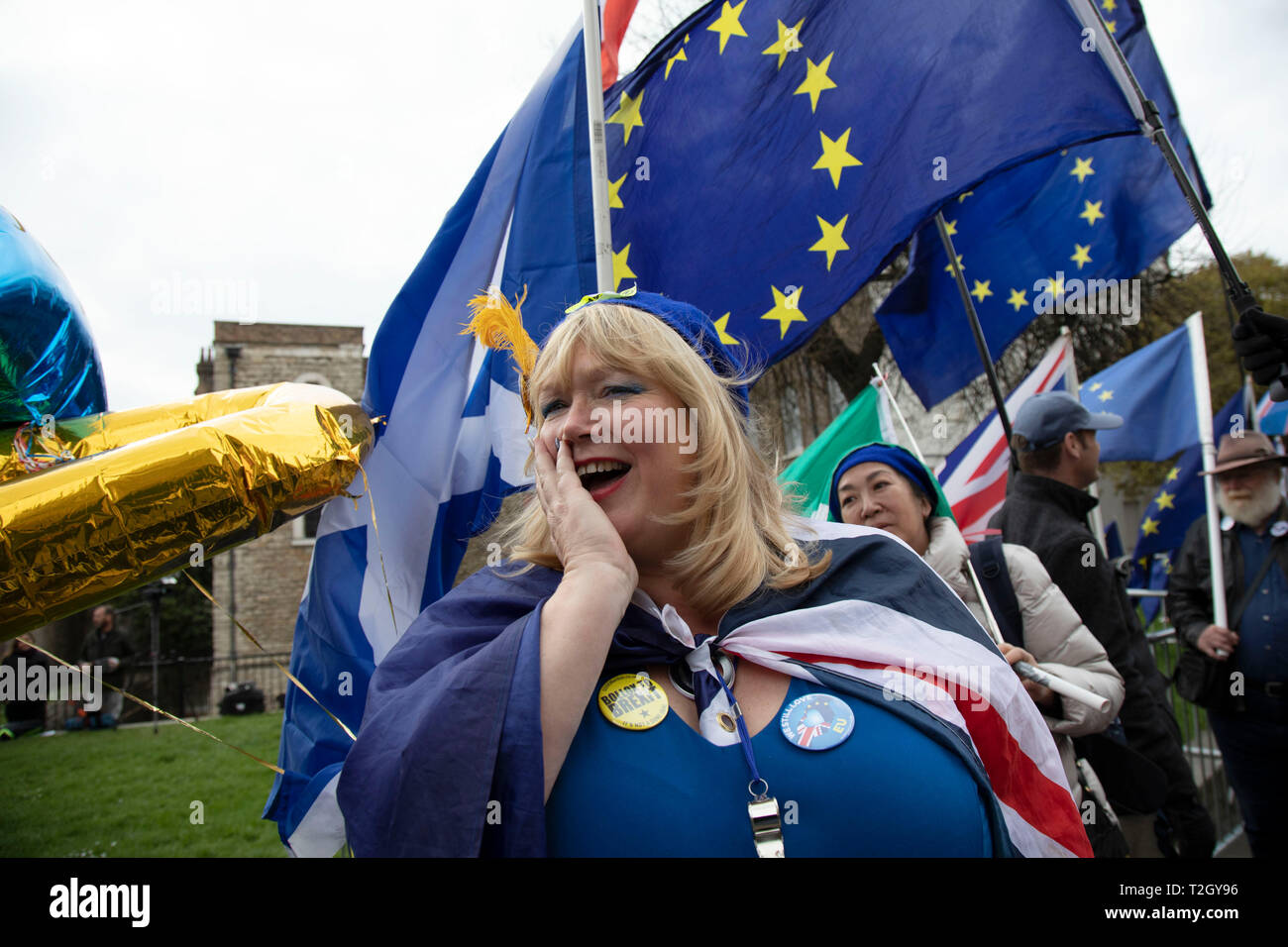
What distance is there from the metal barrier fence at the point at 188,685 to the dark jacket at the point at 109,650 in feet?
6.21

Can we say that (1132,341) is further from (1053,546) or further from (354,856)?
(354,856)

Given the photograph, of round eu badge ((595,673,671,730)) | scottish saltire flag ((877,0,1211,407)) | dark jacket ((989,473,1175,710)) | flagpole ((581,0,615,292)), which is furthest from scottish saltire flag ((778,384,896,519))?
round eu badge ((595,673,671,730))

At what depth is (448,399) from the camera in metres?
3.26

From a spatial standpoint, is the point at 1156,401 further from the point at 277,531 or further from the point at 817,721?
the point at 277,531

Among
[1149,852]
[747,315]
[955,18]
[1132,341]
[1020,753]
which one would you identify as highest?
[1132,341]

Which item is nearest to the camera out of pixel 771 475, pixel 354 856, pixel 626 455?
pixel 354 856

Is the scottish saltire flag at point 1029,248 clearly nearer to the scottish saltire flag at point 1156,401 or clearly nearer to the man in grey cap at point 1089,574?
the scottish saltire flag at point 1156,401

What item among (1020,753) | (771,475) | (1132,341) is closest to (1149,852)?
(1020,753)

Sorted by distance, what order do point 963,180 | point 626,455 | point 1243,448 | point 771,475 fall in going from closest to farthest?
point 626,455 → point 771,475 → point 963,180 → point 1243,448

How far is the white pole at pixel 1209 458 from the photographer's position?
407cm

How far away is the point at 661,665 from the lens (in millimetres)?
1579

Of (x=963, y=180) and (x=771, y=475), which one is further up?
(x=963, y=180)
